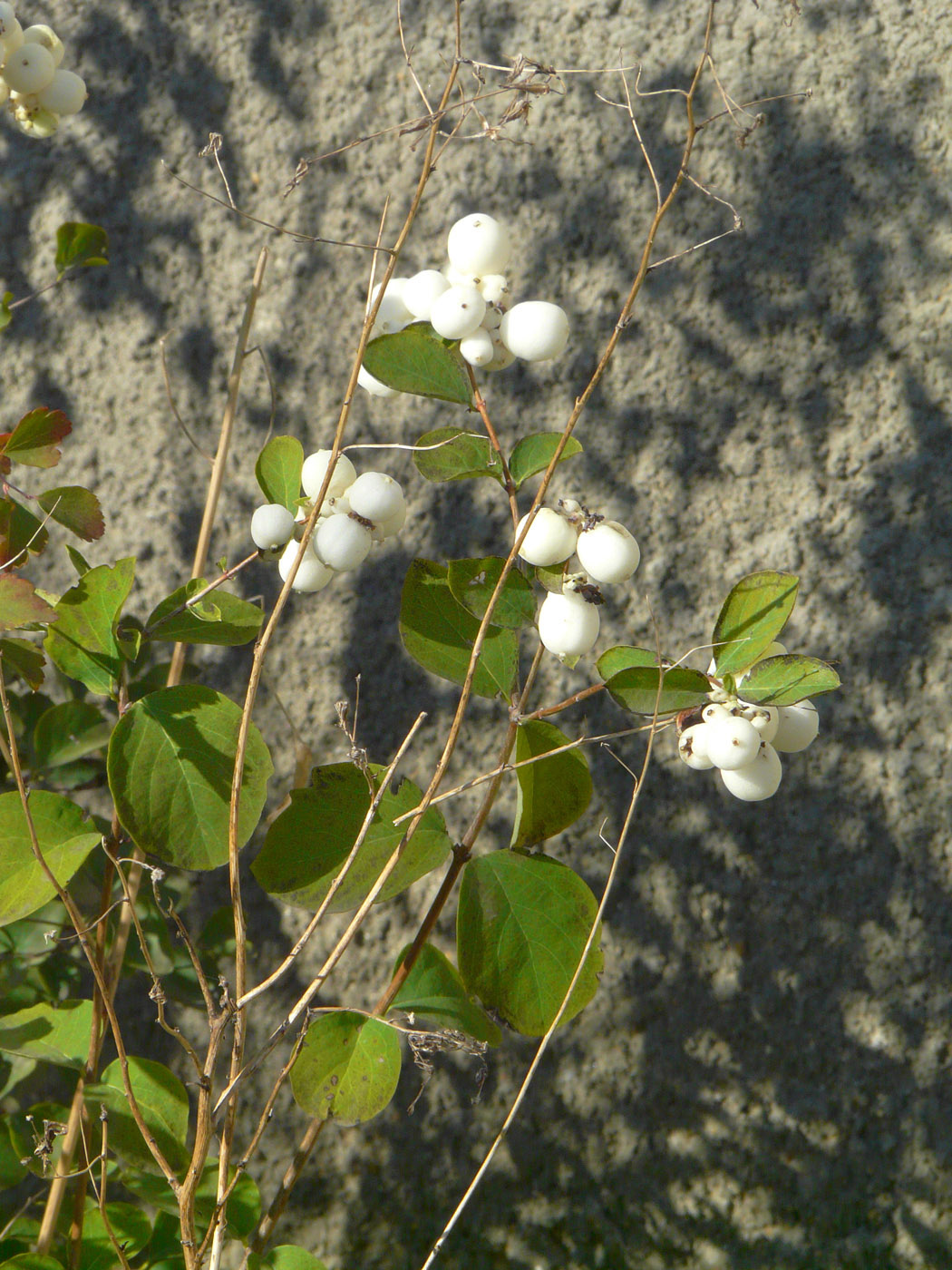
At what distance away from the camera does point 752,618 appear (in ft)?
2.27

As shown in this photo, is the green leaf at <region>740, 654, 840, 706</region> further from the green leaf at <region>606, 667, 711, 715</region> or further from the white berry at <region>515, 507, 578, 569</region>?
the white berry at <region>515, 507, 578, 569</region>

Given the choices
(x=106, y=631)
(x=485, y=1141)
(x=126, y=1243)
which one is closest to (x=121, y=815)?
(x=106, y=631)

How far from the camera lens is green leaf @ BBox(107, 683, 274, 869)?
732 millimetres

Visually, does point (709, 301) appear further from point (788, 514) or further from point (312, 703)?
point (312, 703)

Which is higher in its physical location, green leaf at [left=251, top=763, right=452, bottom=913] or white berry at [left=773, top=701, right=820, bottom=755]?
white berry at [left=773, top=701, right=820, bottom=755]

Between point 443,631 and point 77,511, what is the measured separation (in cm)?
32

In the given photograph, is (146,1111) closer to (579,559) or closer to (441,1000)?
(441,1000)

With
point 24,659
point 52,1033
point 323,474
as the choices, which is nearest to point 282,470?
point 323,474

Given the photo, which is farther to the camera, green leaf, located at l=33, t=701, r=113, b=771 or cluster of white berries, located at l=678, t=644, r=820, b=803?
green leaf, located at l=33, t=701, r=113, b=771

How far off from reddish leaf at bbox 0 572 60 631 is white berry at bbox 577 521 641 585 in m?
0.36

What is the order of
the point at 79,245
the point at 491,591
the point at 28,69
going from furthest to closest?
1. the point at 79,245
2. the point at 28,69
3. the point at 491,591

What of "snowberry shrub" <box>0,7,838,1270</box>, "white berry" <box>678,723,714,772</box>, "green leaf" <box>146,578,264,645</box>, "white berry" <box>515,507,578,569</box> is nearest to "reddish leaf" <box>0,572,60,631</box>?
"snowberry shrub" <box>0,7,838,1270</box>

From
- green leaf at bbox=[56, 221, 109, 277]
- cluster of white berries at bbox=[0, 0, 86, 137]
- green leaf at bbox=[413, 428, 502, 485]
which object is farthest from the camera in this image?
green leaf at bbox=[56, 221, 109, 277]

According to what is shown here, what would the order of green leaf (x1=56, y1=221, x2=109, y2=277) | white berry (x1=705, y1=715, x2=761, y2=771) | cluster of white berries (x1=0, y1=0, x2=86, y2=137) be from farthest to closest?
green leaf (x1=56, y1=221, x2=109, y2=277) < cluster of white berries (x1=0, y1=0, x2=86, y2=137) < white berry (x1=705, y1=715, x2=761, y2=771)
